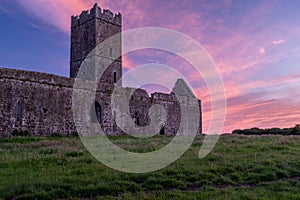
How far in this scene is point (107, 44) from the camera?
132 feet

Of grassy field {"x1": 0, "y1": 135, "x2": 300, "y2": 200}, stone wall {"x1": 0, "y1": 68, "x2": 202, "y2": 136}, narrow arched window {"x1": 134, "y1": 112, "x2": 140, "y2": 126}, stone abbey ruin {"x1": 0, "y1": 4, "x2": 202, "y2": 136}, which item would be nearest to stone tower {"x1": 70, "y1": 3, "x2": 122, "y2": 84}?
stone abbey ruin {"x1": 0, "y1": 4, "x2": 202, "y2": 136}

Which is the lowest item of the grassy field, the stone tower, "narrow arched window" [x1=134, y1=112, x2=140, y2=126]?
the grassy field

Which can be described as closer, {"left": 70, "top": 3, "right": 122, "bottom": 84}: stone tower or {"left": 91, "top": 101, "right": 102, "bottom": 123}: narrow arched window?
{"left": 91, "top": 101, "right": 102, "bottom": 123}: narrow arched window

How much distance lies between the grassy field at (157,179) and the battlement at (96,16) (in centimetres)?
2793

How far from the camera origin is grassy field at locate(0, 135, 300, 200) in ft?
28.7

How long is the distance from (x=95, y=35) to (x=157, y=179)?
31.4 meters

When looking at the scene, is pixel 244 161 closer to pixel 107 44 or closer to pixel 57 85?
pixel 57 85

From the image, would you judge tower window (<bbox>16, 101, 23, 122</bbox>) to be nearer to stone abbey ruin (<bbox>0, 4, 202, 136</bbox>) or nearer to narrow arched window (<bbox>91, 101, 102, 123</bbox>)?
stone abbey ruin (<bbox>0, 4, 202, 136</bbox>)

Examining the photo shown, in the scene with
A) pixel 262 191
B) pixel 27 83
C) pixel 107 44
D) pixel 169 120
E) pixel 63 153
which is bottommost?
pixel 262 191

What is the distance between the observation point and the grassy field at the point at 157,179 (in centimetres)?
876

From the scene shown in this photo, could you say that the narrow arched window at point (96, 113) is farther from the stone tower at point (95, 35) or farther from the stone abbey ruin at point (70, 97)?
the stone tower at point (95, 35)

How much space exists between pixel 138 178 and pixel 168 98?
2733 centimetres

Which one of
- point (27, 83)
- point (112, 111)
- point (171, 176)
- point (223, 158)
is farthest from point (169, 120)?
point (171, 176)

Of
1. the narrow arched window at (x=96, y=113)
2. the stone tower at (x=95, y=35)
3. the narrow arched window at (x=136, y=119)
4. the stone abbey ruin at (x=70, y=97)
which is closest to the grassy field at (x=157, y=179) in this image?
the stone abbey ruin at (x=70, y=97)
